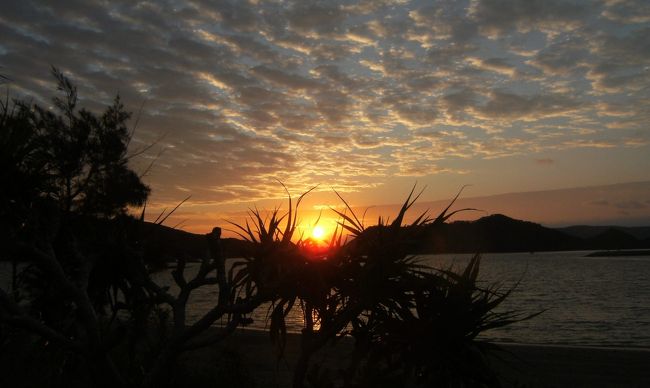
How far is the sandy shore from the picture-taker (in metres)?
15.8

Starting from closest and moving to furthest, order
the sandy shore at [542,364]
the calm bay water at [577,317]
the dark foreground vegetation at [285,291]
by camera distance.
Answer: the dark foreground vegetation at [285,291] → the sandy shore at [542,364] → the calm bay water at [577,317]

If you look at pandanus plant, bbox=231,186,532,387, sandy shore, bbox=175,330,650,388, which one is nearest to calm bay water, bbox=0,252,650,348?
sandy shore, bbox=175,330,650,388

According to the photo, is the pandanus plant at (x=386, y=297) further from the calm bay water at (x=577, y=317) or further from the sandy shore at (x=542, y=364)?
the calm bay water at (x=577, y=317)

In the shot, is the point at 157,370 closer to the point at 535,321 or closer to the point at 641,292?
the point at 535,321

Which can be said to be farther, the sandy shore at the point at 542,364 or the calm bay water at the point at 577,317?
the calm bay water at the point at 577,317

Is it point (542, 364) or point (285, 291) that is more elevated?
point (285, 291)

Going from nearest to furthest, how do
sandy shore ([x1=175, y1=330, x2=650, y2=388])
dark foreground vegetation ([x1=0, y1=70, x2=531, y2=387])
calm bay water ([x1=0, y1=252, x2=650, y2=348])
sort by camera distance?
dark foreground vegetation ([x1=0, y1=70, x2=531, y2=387]) → sandy shore ([x1=175, y1=330, x2=650, y2=388]) → calm bay water ([x1=0, y1=252, x2=650, y2=348])

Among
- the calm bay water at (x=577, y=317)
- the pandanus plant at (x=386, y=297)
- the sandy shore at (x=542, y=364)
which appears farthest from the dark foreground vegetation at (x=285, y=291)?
the calm bay water at (x=577, y=317)

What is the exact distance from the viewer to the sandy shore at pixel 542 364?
15797 mm

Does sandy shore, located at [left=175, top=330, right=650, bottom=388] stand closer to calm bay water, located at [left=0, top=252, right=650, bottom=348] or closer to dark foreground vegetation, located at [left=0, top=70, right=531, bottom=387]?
calm bay water, located at [left=0, top=252, right=650, bottom=348]

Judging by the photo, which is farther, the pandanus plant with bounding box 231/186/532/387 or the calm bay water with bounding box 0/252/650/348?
the calm bay water with bounding box 0/252/650/348

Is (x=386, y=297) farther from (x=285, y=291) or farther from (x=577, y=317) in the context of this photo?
(x=577, y=317)

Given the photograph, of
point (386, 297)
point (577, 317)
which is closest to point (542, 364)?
point (386, 297)

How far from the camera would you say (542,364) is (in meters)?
19.8
